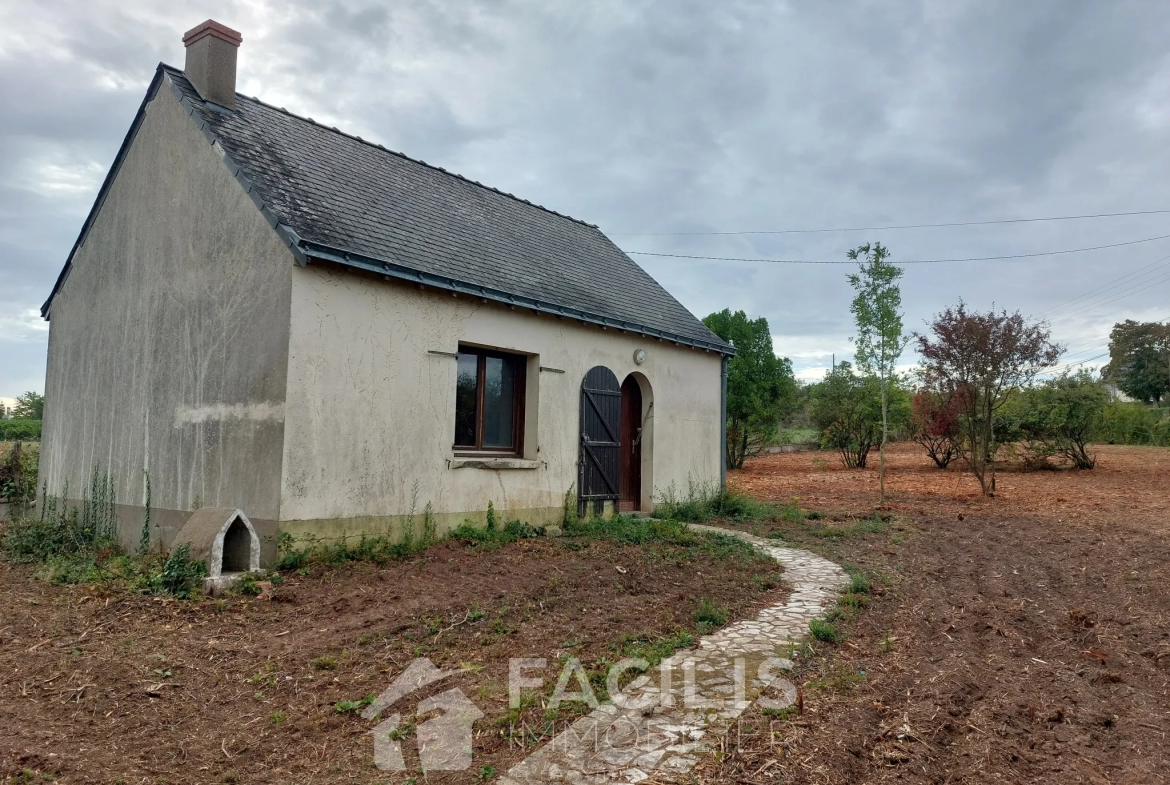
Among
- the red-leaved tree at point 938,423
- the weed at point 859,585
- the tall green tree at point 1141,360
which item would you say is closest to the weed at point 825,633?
the weed at point 859,585

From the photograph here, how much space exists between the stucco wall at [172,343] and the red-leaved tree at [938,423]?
12.5 meters

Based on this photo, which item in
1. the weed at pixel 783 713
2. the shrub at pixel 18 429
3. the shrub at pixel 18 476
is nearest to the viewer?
the weed at pixel 783 713

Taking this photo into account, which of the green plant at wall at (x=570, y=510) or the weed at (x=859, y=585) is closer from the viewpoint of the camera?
the weed at (x=859, y=585)

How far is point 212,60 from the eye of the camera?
9086mm

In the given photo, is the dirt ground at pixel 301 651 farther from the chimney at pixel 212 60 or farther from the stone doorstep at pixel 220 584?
the chimney at pixel 212 60

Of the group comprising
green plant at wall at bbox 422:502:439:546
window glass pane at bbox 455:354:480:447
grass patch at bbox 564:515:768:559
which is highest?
window glass pane at bbox 455:354:480:447

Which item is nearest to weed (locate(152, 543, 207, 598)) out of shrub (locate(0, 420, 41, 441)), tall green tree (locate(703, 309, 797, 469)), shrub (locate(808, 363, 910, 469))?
tall green tree (locate(703, 309, 797, 469))

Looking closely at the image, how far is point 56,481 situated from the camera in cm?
1063

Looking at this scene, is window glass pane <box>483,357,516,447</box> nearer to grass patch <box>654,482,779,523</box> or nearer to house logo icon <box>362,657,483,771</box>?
grass patch <box>654,482,779,523</box>

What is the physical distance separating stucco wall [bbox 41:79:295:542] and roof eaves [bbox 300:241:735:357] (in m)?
A: 0.40

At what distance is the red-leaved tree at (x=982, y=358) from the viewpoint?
1334 centimetres

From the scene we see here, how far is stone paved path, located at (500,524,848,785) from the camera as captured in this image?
3283mm

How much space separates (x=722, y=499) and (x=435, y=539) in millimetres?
5926

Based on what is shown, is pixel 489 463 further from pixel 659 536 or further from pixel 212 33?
pixel 212 33
